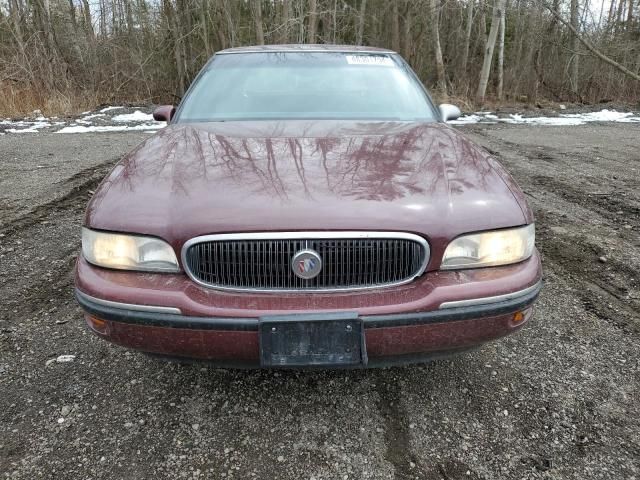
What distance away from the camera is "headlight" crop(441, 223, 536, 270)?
5.82ft

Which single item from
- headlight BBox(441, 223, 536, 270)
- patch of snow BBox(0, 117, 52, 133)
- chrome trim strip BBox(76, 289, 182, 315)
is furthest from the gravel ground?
patch of snow BBox(0, 117, 52, 133)

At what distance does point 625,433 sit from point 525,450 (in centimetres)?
43

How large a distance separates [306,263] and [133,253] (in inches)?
25.4

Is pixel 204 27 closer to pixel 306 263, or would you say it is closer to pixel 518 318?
pixel 306 263

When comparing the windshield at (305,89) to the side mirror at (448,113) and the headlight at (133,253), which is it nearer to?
the side mirror at (448,113)

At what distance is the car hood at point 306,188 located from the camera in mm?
1701

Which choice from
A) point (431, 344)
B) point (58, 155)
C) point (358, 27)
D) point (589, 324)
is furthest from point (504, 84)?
point (431, 344)

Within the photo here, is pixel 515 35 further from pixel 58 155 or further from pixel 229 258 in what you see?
pixel 229 258

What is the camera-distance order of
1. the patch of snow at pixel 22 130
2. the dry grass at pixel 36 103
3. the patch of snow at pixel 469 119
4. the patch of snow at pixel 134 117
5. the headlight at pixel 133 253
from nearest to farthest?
the headlight at pixel 133 253, the patch of snow at pixel 22 130, the patch of snow at pixel 134 117, the patch of snow at pixel 469 119, the dry grass at pixel 36 103

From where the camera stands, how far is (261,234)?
1.66 meters

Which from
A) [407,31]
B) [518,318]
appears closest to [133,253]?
[518,318]

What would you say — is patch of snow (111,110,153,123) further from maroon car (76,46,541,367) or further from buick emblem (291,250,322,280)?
buick emblem (291,250,322,280)

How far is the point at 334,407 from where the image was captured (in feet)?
6.74

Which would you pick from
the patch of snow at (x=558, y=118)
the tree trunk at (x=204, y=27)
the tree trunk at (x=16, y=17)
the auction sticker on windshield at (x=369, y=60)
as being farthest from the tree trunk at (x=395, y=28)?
the auction sticker on windshield at (x=369, y=60)
